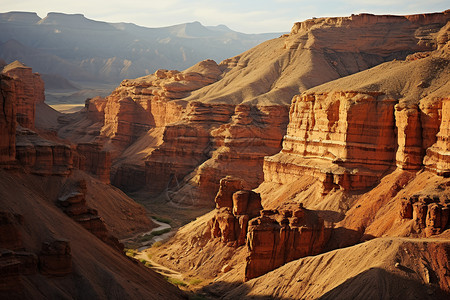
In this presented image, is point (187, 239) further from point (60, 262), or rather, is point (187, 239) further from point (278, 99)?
point (278, 99)

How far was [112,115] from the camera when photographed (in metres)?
118

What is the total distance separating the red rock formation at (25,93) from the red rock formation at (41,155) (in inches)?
586

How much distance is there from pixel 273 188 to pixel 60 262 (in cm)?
3186

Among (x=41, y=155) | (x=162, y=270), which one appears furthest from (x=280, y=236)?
(x=41, y=155)

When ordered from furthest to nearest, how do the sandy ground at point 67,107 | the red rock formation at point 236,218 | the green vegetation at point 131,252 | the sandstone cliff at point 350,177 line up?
the sandy ground at point 67,107 → the green vegetation at point 131,252 → the red rock formation at point 236,218 → the sandstone cliff at point 350,177

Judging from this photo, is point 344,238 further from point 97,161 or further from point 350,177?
point 97,161

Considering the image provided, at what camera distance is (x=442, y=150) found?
4969 centimetres

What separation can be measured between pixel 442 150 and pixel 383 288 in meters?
15.9

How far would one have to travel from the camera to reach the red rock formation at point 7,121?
4119 cm

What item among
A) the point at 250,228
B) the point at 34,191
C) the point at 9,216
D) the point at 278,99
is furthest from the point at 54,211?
the point at 278,99

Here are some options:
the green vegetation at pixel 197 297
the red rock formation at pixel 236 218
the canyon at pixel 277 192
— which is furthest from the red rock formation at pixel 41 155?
the green vegetation at pixel 197 297

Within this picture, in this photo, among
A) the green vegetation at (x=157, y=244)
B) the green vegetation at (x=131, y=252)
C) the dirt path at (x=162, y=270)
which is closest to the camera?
the dirt path at (x=162, y=270)

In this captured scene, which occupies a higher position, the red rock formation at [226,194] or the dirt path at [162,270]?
the red rock formation at [226,194]

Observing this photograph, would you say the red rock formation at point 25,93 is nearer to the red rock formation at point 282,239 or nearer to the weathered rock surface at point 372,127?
the weathered rock surface at point 372,127
